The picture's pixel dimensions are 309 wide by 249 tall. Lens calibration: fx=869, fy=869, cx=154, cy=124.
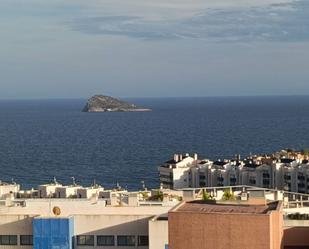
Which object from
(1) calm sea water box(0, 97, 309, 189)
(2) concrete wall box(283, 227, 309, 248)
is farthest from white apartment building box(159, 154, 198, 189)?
(2) concrete wall box(283, 227, 309, 248)

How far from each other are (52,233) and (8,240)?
6.07 ft

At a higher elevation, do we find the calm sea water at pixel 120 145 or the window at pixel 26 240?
the window at pixel 26 240

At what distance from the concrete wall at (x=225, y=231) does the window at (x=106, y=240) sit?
5.37 metres

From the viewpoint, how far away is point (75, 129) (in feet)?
581

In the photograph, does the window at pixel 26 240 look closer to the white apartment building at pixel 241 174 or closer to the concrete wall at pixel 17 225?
the concrete wall at pixel 17 225

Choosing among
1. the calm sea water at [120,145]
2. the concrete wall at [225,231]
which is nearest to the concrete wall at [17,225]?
the concrete wall at [225,231]

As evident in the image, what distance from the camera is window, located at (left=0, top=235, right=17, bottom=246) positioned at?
23891mm

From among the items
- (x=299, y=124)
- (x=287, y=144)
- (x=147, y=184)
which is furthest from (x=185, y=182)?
(x=299, y=124)

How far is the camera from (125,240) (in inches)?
930

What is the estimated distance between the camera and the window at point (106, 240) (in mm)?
23581

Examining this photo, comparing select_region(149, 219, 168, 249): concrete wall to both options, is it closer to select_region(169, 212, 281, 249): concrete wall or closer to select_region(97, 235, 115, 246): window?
select_region(97, 235, 115, 246): window

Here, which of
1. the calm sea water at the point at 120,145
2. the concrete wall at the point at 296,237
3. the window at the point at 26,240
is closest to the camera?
the concrete wall at the point at 296,237

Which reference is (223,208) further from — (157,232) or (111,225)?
(111,225)

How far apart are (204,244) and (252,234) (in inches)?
40.8
